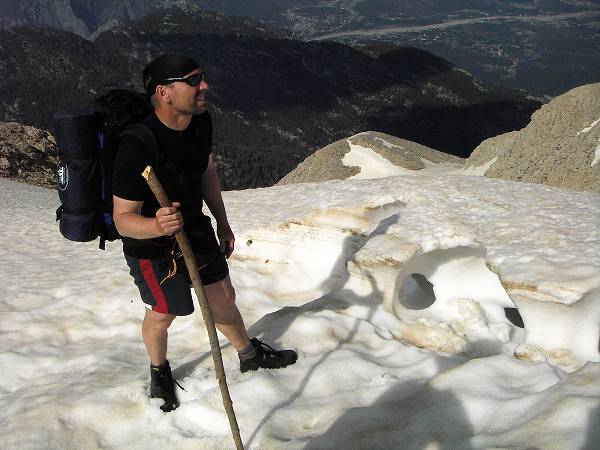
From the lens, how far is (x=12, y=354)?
21.7 feet

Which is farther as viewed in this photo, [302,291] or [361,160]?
[361,160]

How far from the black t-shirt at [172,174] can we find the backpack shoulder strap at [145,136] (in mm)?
27

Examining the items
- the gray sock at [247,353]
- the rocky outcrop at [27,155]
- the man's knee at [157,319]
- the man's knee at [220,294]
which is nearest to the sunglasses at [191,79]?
the man's knee at [220,294]

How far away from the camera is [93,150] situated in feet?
13.6

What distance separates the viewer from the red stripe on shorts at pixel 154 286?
448cm

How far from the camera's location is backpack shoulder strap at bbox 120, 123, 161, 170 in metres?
4.00

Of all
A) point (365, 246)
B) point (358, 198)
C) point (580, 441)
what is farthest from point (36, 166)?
point (580, 441)

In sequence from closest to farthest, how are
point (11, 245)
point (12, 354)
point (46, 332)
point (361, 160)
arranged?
point (12, 354) → point (46, 332) → point (11, 245) → point (361, 160)

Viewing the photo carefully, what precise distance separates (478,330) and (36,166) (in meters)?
27.5

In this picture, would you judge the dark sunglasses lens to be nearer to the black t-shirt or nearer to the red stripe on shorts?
the black t-shirt

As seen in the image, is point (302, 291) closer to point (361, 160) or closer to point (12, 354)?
point (12, 354)

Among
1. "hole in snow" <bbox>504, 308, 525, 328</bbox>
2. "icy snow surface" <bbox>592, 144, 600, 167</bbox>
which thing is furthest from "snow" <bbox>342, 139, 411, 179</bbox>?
"hole in snow" <bbox>504, 308, 525, 328</bbox>

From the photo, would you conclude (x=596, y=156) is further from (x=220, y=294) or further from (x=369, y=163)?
(x=369, y=163)

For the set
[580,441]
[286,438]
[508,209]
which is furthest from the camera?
[508,209]
